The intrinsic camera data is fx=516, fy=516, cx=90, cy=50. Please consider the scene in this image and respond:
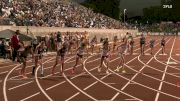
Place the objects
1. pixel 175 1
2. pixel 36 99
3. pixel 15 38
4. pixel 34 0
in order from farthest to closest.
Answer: pixel 175 1 → pixel 34 0 → pixel 15 38 → pixel 36 99

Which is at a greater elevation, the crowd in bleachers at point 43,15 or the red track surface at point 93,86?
the crowd in bleachers at point 43,15

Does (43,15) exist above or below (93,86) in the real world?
above

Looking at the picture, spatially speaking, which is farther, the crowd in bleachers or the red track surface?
the crowd in bleachers

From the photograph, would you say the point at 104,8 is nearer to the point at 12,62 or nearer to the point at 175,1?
the point at 175,1

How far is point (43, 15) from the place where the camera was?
4822 cm

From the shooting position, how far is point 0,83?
19719 mm

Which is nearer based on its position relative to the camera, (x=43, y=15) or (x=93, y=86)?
(x=93, y=86)

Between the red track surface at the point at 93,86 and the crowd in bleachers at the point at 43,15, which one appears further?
the crowd in bleachers at the point at 43,15

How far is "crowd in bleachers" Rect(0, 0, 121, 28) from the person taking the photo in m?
39.3

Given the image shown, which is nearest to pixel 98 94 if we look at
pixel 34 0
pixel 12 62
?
pixel 12 62

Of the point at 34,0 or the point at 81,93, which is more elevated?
the point at 34,0

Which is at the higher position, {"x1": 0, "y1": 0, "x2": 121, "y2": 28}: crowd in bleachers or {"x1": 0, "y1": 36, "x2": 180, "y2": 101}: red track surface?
{"x1": 0, "y1": 0, "x2": 121, "y2": 28}: crowd in bleachers

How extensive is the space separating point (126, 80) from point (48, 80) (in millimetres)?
3218

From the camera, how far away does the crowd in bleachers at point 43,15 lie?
39344 mm
